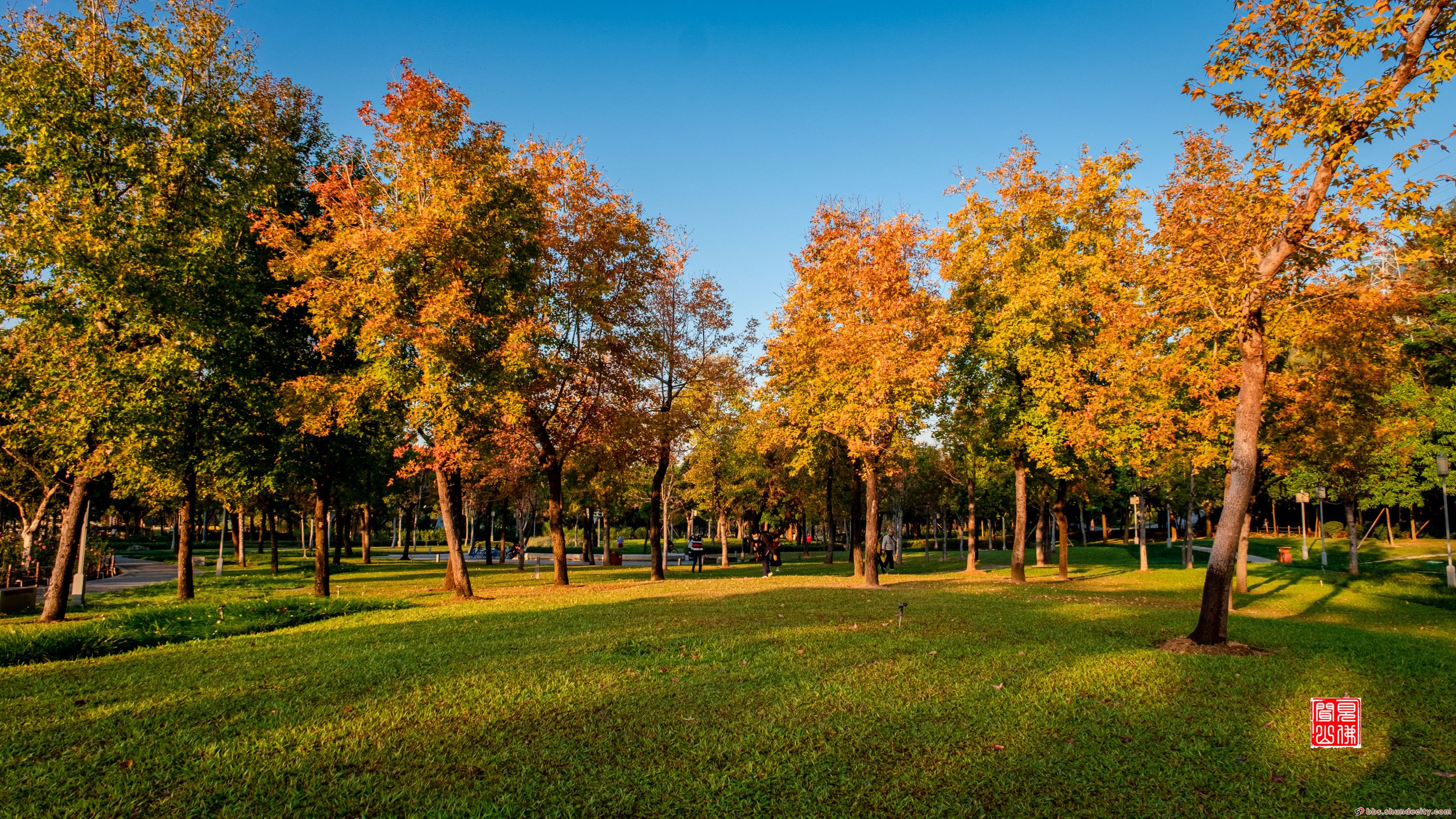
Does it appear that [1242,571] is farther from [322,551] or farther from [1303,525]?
[322,551]

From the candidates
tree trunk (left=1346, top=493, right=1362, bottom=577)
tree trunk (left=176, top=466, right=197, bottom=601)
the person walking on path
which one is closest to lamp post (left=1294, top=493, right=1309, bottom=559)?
tree trunk (left=1346, top=493, right=1362, bottom=577)

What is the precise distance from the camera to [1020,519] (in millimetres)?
24641

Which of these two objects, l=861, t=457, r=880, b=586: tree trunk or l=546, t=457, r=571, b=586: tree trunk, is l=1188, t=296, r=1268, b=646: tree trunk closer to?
l=861, t=457, r=880, b=586: tree trunk

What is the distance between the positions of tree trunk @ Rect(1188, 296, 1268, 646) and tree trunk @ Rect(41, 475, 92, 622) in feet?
75.6

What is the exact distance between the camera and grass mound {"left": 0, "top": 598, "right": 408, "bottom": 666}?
1095 cm

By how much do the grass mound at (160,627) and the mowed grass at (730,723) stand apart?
967 millimetres

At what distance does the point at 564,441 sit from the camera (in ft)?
81.1

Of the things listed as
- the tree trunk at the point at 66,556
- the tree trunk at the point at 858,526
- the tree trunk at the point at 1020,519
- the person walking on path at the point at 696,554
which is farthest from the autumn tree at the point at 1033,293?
the tree trunk at the point at 66,556

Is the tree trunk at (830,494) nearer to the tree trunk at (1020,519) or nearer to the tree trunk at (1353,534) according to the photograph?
the tree trunk at (1020,519)

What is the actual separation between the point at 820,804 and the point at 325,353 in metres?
18.6

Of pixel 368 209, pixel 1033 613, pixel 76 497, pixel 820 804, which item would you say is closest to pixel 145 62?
pixel 368 209

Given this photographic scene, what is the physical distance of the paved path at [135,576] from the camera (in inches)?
1020

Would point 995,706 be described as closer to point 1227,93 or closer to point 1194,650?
point 1194,650

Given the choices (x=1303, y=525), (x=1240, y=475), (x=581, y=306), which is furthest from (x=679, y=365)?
A: (x=1303, y=525)
